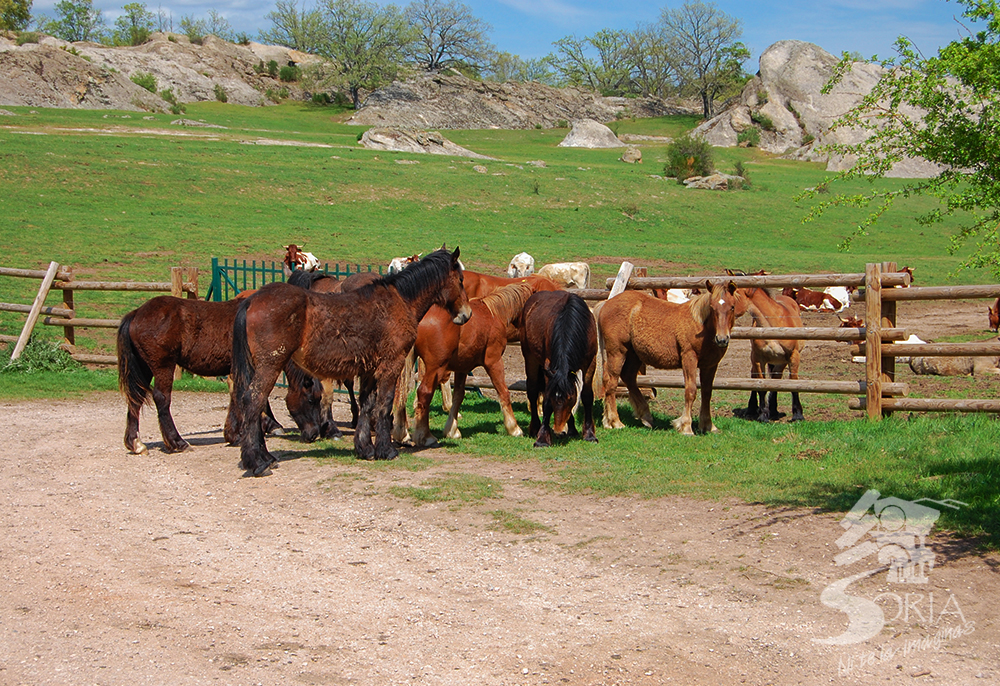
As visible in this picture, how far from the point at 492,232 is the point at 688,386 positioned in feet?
74.0

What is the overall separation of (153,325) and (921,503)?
7.98 m

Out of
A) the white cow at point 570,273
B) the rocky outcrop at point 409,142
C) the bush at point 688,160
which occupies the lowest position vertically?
the white cow at point 570,273

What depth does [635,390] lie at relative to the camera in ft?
37.7

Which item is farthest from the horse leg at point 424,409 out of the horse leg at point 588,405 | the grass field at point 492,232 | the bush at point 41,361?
the bush at point 41,361

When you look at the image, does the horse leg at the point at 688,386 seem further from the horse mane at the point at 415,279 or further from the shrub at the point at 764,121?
the shrub at the point at 764,121

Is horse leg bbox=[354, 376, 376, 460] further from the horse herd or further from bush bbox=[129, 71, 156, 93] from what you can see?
bush bbox=[129, 71, 156, 93]

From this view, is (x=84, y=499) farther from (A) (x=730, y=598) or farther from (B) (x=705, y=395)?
(B) (x=705, y=395)

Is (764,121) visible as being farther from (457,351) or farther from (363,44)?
(457,351)

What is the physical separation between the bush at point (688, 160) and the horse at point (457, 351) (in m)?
39.9

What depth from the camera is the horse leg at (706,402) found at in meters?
10.7

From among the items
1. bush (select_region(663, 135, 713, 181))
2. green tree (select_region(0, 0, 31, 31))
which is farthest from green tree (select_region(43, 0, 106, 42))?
bush (select_region(663, 135, 713, 181))

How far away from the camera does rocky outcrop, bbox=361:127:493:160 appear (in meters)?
52.8

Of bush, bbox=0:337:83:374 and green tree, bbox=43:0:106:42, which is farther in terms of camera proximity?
green tree, bbox=43:0:106:42

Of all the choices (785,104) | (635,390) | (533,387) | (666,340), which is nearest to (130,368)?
(533,387)
